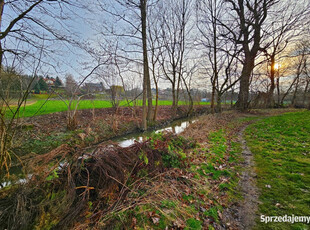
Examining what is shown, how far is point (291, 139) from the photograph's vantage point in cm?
542

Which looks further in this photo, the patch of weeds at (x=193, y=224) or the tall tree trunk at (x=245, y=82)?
the tall tree trunk at (x=245, y=82)

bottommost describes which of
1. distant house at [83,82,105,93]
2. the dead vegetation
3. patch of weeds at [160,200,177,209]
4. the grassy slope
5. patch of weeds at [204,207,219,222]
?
patch of weeds at [204,207,219,222]

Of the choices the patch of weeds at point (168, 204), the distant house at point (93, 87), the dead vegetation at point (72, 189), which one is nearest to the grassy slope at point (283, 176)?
the patch of weeds at point (168, 204)

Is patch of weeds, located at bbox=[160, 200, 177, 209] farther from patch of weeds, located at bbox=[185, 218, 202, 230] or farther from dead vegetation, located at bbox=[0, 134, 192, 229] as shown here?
dead vegetation, located at bbox=[0, 134, 192, 229]

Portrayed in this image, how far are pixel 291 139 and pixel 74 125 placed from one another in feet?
39.2

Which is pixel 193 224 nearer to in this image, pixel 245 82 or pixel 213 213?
pixel 213 213

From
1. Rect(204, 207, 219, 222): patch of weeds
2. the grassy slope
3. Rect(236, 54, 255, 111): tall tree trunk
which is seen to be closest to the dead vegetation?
Rect(204, 207, 219, 222): patch of weeds

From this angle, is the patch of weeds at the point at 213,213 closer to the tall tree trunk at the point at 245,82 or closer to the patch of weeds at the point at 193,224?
the patch of weeds at the point at 193,224

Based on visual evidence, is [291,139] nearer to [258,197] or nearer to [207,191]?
[258,197]

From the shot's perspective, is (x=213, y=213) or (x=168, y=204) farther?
(x=168, y=204)

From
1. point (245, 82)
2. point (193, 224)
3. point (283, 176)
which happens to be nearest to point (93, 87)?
point (193, 224)

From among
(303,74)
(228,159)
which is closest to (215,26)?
(228,159)

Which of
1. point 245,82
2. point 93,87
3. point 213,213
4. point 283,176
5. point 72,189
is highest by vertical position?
point 245,82

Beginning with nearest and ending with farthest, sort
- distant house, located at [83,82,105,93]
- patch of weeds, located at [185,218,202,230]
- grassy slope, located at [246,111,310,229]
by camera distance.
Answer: patch of weeds, located at [185,218,202,230] → grassy slope, located at [246,111,310,229] → distant house, located at [83,82,105,93]
